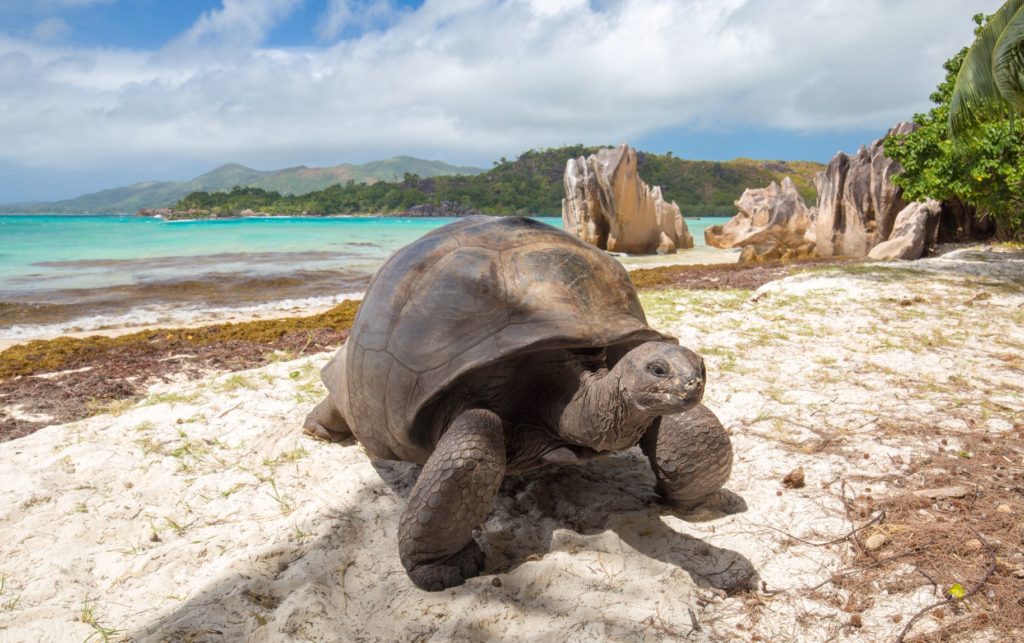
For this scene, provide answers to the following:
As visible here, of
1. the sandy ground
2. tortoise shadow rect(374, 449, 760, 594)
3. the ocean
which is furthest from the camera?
Result: the ocean

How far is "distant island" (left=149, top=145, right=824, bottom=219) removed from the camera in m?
79.0

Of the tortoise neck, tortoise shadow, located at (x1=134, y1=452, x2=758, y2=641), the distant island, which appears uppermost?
the distant island

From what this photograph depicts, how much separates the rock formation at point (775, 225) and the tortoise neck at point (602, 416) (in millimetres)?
18326

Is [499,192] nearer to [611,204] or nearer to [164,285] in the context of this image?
[611,204]

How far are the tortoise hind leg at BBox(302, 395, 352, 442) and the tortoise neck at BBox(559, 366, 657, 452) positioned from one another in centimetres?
174

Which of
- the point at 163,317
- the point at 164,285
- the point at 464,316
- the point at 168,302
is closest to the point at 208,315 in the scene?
the point at 163,317

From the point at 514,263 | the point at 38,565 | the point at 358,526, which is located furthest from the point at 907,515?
the point at 38,565

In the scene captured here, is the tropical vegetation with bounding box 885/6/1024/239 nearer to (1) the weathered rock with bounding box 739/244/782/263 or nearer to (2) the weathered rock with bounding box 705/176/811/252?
(1) the weathered rock with bounding box 739/244/782/263

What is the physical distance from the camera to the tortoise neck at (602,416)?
2102 millimetres

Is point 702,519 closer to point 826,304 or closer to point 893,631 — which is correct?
point 893,631

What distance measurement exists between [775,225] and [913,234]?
7.08 m

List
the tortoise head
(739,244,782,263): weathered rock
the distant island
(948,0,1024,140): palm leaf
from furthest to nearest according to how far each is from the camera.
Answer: the distant island, (739,244,782,263): weathered rock, (948,0,1024,140): palm leaf, the tortoise head

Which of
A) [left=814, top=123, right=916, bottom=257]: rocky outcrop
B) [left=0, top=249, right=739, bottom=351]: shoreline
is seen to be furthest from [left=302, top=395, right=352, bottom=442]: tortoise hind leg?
[left=814, top=123, right=916, bottom=257]: rocky outcrop

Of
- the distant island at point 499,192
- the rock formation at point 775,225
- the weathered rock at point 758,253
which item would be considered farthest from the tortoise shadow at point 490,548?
the distant island at point 499,192
